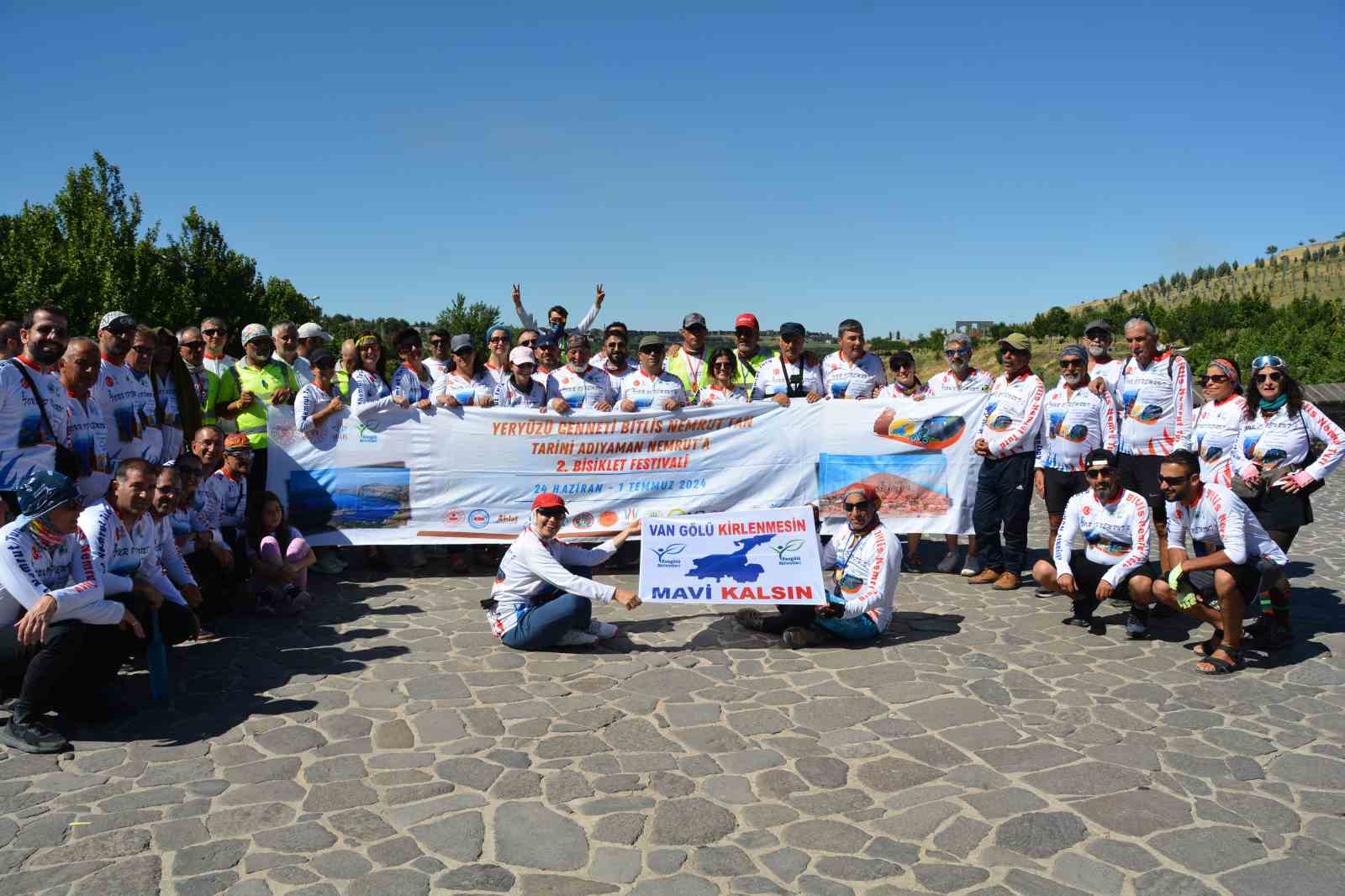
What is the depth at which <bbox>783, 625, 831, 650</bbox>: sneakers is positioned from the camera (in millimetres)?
6777

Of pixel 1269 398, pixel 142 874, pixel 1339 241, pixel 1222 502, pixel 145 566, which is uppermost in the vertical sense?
pixel 1339 241

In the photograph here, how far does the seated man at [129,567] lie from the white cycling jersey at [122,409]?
126 cm

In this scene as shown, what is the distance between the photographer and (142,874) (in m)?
3.77

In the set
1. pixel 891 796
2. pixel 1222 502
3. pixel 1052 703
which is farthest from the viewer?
pixel 1222 502

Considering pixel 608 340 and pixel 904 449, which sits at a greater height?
pixel 608 340

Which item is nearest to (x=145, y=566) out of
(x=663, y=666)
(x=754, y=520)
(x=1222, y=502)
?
(x=663, y=666)

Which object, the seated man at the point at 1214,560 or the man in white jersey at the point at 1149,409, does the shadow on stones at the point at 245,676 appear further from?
the man in white jersey at the point at 1149,409

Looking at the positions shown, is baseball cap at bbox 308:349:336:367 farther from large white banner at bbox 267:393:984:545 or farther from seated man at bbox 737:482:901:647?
seated man at bbox 737:482:901:647

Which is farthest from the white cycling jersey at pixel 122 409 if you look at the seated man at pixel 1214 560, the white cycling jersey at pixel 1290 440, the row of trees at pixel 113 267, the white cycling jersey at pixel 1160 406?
the row of trees at pixel 113 267

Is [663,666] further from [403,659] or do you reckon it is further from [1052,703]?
[1052,703]

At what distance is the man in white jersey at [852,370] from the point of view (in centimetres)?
938

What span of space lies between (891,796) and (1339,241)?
5258 inches

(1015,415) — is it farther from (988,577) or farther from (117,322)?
(117,322)

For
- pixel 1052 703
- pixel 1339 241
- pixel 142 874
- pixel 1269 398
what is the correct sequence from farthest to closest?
pixel 1339 241
pixel 1269 398
pixel 1052 703
pixel 142 874
